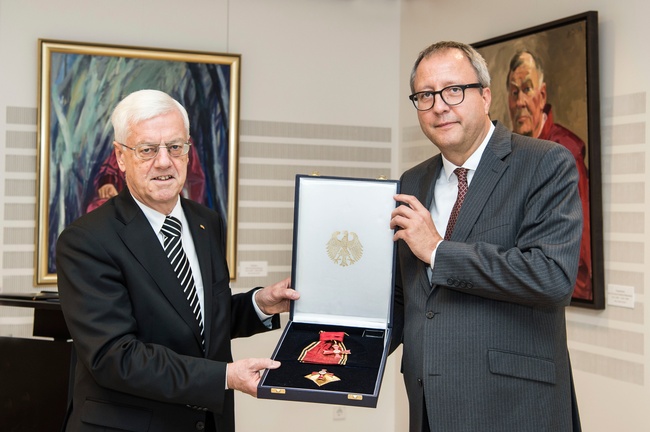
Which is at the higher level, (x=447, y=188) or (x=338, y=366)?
(x=447, y=188)

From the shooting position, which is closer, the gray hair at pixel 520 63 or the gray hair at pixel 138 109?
A: the gray hair at pixel 138 109

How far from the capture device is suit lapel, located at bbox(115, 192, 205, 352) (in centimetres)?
232

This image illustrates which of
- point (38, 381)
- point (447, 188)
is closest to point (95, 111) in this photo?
point (38, 381)

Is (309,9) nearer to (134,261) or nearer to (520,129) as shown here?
(520,129)

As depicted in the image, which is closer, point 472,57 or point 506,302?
point 506,302

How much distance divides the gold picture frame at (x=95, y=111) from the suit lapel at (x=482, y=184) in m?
2.87

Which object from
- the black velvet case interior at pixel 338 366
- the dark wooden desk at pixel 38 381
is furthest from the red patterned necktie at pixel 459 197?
the dark wooden desk at pixel 38 381

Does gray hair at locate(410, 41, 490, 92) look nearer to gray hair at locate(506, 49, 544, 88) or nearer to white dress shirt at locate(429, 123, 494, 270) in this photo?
white dress shirt at locate(429, 123, 494, 270)

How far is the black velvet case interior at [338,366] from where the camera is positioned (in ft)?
7.57

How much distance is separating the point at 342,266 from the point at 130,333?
2.64ft

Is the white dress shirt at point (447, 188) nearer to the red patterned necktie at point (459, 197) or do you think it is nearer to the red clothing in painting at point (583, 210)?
the red patterned necktie at point (459, 197)

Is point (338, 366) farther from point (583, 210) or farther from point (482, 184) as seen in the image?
point (583, 210)

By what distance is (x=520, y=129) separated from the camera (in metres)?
4.29

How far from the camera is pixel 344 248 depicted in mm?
2729
